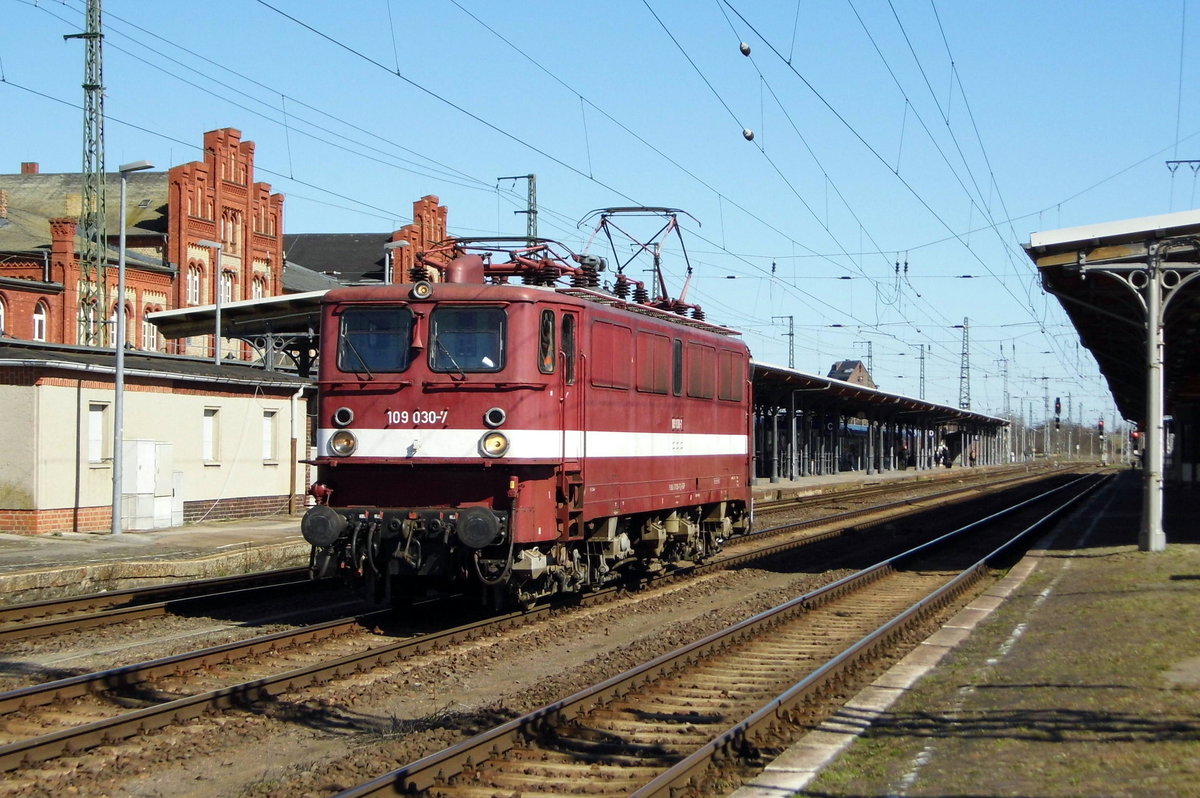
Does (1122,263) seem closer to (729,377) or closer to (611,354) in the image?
Result: (729,377)

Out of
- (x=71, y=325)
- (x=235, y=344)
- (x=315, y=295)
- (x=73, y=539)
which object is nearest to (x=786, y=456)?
(x=235, y=344)

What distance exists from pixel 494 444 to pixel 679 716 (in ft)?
13.1

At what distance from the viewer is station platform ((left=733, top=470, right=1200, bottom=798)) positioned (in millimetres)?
6938

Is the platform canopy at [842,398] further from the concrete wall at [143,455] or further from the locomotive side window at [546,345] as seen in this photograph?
the locomotive side window at [546,345]

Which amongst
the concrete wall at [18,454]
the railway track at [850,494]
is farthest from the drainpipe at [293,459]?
the railway track at [850,494]

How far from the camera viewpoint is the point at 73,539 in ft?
70.7

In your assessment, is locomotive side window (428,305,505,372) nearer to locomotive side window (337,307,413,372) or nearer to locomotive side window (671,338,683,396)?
locomotive side window (337,307,413,372)

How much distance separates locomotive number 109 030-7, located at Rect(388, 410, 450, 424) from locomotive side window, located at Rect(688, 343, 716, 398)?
5.18 meters

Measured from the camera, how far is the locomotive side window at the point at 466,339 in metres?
12.7

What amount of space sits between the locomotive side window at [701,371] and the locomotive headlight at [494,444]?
16.7ft

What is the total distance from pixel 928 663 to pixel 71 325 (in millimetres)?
45486

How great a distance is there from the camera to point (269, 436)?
28.7m

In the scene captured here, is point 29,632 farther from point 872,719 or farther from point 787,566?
point 787,566

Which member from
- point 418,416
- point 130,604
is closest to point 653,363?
point 418,416
